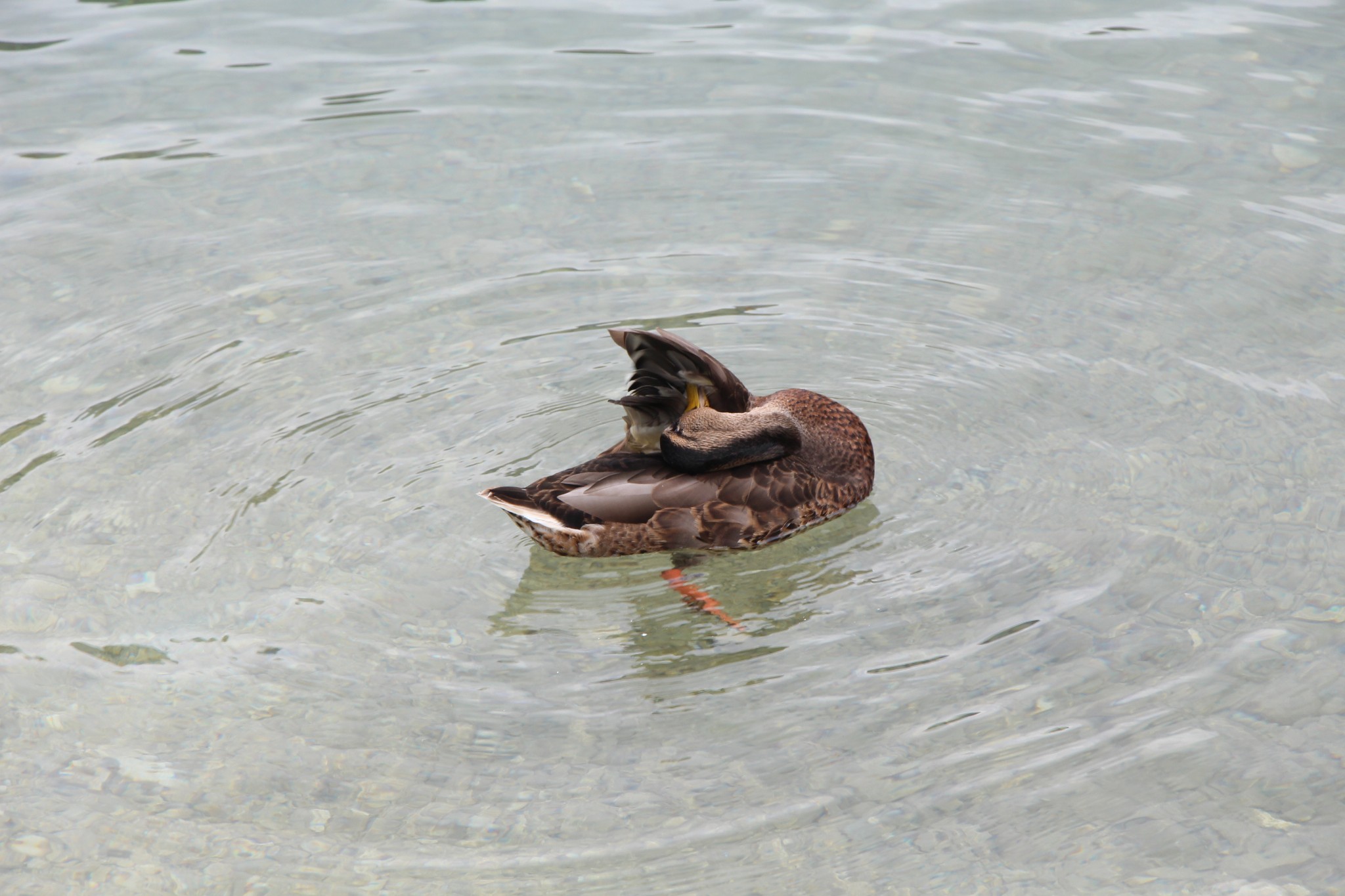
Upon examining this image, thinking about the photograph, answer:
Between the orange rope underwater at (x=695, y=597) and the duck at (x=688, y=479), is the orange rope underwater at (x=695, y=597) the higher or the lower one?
the lower one

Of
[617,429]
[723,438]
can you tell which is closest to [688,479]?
[723,438]

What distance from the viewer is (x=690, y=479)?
5859 mm

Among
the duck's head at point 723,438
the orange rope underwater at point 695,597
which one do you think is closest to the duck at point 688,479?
the duck's head at point 723,438

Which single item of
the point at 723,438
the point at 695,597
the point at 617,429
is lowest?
the point at 695,597

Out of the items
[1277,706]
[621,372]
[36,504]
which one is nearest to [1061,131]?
[621,372]

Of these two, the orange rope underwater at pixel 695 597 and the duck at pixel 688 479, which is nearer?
the orange rope underwater at pixel 695 597

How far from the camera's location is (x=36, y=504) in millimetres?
6051

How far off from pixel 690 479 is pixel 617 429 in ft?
3.00

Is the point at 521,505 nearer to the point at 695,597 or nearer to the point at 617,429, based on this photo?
the point at 695,597

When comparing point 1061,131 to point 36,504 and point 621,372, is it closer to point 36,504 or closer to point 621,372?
point 621,372

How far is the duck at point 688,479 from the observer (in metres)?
5.68

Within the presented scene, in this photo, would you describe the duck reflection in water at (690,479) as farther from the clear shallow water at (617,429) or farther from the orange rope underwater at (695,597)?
the clear shallow water at (617,429)

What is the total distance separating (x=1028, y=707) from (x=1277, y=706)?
34.5 inches

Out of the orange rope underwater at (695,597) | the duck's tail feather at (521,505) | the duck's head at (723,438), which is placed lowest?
the orange rope underwater at (695,597)
